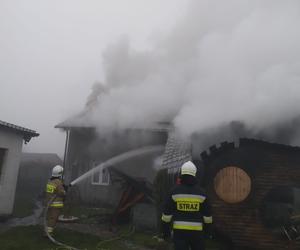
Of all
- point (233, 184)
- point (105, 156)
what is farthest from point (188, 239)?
point (105, 156)

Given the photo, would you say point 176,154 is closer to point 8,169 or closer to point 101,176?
point 8,169

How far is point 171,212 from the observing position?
4633mm

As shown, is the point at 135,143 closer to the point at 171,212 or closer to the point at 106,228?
the point at 106,228

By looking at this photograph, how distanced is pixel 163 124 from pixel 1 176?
6.65 metres

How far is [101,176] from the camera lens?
595 inches

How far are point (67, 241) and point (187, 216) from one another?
4.30m

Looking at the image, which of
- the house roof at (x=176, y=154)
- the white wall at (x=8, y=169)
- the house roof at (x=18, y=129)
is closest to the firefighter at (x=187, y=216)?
the house roof at (x=176, y=154)

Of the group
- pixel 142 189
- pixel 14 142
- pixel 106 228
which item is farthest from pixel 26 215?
pixel 142 189

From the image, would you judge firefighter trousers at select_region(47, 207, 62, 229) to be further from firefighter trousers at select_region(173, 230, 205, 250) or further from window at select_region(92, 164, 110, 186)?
window at select_region(92, 164, 110, 186)

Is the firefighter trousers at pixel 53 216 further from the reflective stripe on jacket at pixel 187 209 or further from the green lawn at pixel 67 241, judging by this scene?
the reflective stripe on jacket at pixel 187 209

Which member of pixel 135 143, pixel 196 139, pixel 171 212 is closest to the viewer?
pixel 171 212

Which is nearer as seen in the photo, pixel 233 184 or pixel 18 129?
pixel 233 184

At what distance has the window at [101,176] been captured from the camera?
1505 centimetres

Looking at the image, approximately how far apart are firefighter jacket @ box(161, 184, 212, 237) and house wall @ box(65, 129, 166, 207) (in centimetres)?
955
